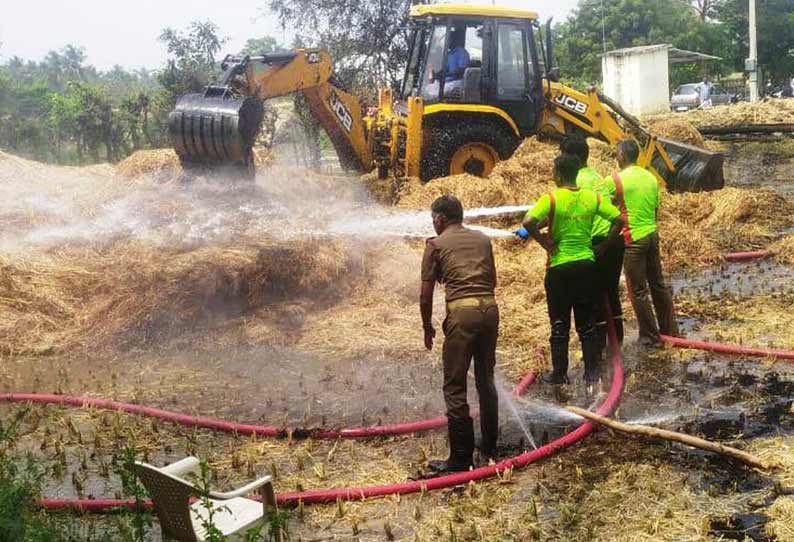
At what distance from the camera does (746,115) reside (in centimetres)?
2605

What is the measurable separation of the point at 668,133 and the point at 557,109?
3.65 meters

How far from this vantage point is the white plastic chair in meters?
3.57

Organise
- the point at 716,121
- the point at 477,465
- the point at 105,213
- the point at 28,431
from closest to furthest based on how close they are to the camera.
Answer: the point at 477,465
the point at 28,431
the point at 105,213
the point at 716,121

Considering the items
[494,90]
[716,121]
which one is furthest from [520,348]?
[716,121]

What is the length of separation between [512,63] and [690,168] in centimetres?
343

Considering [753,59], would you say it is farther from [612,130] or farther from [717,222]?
[717,222]

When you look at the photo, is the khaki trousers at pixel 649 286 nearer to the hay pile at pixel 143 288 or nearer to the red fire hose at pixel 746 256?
the hay pile at pixel 143 288

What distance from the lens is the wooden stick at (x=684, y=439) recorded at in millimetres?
4980

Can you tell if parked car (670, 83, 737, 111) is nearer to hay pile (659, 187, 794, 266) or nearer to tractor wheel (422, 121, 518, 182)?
hay pile (659, 187, 794, 266)

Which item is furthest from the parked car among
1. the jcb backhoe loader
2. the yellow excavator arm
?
the jcb backhoe loader

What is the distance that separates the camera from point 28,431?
6.20 metres

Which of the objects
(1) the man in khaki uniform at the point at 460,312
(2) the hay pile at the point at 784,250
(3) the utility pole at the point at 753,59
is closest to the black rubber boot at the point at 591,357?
(1) the man in khaki uniform at the point at 460,312

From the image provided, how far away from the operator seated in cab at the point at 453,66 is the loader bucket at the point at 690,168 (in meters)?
3.63

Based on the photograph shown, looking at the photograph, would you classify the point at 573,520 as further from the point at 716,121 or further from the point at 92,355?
the point at 716,121
